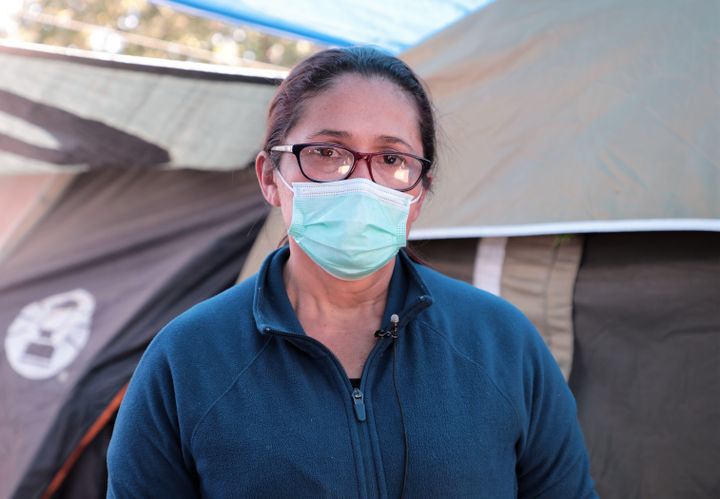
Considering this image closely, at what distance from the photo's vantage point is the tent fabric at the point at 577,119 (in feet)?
7.66

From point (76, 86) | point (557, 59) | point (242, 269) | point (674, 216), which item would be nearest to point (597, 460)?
point (674, 216)

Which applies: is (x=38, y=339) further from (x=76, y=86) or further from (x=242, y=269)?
(x=76, y=86)

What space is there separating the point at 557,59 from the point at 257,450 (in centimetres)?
187

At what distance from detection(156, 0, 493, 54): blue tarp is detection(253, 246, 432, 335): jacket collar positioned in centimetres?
223

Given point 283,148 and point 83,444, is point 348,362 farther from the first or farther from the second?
point 83,444

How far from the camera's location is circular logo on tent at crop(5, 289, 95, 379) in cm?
297

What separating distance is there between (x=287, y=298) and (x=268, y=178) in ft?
1.01

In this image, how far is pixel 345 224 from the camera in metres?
1.57

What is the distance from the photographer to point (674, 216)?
2256 millimetres

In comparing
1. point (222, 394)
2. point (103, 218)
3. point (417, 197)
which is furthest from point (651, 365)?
point (103, 218)

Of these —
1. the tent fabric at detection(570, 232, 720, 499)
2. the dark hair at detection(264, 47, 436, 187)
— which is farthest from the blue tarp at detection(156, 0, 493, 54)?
the dark hair at detection(264, 47, 436, 187)

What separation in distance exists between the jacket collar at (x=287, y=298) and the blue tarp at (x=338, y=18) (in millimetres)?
2234

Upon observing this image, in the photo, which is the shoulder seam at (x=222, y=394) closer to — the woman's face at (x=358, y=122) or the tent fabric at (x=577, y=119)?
the woman's face at (x=358, y=122)

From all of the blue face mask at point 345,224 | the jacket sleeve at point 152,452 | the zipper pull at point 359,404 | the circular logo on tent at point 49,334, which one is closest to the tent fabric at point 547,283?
the blue face mask at point 345,224
